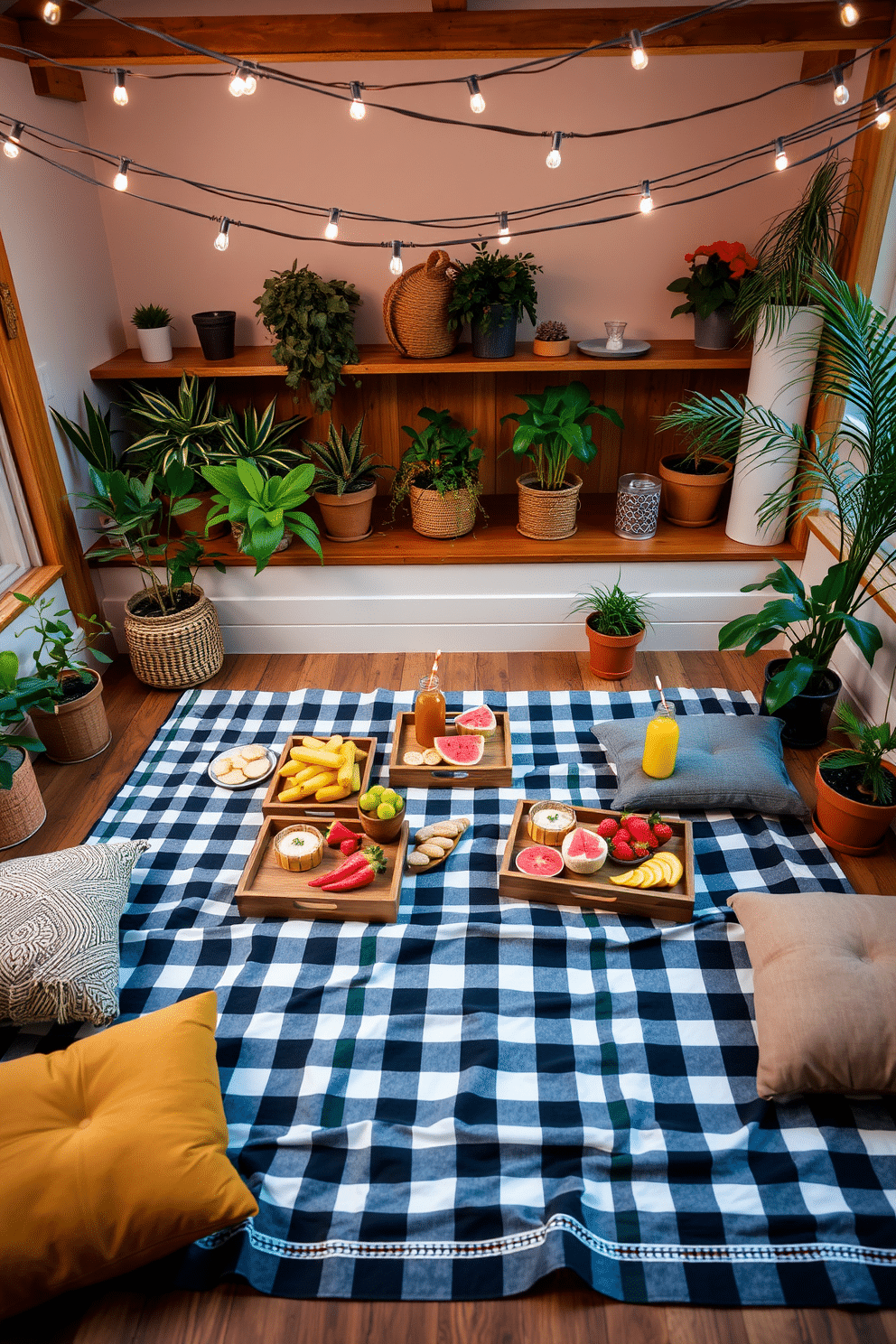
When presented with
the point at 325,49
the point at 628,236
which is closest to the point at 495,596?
the point at 628,236

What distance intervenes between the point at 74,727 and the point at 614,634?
1880mm

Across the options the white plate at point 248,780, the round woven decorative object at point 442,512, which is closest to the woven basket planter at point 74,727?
the white plate at point 248,780

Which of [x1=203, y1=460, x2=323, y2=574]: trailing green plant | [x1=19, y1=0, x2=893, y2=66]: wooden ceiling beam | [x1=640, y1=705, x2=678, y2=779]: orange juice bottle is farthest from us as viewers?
[x1=203, y1=460, x2=323, y2=574]: trailing green plant

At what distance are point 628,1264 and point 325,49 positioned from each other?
3310 mm

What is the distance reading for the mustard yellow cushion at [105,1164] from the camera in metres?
1.49

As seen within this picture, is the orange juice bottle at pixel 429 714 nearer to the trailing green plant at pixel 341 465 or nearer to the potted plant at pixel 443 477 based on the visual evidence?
the potted plant at pixel 443 477

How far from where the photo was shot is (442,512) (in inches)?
138

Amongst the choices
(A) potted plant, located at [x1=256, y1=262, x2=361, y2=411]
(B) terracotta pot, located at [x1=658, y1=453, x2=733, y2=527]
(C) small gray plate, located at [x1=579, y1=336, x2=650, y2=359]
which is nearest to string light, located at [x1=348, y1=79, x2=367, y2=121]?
(A) potted plant, located at [x1=256, y1=262, x2=361, y2=411]

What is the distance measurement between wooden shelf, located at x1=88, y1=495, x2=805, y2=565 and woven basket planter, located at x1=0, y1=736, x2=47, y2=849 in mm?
1129

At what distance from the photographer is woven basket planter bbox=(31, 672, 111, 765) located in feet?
9.49

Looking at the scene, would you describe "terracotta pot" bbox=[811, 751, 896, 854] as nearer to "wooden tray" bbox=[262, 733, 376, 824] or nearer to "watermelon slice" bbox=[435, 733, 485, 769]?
"watermelon slice" bbox=[435, 733, 485, 769]

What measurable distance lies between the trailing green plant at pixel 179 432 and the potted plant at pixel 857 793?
7.54 feet

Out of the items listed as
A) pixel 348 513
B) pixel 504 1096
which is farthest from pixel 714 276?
pixel 504 1096

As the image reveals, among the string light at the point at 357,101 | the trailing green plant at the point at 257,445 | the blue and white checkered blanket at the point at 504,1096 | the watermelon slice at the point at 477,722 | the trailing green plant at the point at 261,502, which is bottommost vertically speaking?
the blue and white checkered blanket at the point at 504,1096
